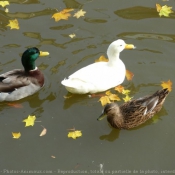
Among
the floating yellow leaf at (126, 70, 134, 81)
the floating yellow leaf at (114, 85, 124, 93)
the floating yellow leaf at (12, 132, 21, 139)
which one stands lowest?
the floating yellow leaf at (12, 132, 21, 139)

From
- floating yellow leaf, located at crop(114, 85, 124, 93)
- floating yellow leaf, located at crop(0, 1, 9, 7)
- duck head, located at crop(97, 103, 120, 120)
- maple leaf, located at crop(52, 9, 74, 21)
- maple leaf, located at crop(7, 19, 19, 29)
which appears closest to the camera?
duck head, located at crop(97, 103, 120, 120)

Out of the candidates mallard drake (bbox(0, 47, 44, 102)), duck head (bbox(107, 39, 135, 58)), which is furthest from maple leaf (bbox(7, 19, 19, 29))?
duck head (bbox(107, 39, 135, 58))

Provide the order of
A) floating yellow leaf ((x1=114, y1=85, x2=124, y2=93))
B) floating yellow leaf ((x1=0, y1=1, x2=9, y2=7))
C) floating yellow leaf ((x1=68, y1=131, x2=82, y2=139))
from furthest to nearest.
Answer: floating yellow leaf ((x1=0, y1=1, x2=9, y2=7)), floating yellow leaf ((x1=114, y1=85, x2=124, y2=93)), floating yellow leaf ((x1=68, y1=131, x2=82, y2=139))

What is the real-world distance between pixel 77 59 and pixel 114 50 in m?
0.88

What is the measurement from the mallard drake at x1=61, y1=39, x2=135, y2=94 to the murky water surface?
26 cm

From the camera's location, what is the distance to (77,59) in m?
6.28

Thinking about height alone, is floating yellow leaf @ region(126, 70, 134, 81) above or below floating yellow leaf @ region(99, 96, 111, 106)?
above

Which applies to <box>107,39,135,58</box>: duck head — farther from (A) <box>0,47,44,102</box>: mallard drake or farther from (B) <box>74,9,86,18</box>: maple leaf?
(B) <box>74,9,86,18</box>: maple leaf

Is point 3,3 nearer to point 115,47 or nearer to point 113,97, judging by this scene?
point 115,47

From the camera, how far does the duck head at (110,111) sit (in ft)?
16.4

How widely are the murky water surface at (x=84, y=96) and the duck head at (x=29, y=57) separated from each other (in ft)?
1.35

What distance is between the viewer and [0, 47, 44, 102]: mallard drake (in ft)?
18.2

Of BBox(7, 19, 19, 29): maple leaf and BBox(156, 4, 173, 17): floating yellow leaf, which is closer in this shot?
BBox(7, 19, 19, 29): maple leaf

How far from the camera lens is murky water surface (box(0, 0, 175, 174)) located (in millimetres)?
5016
